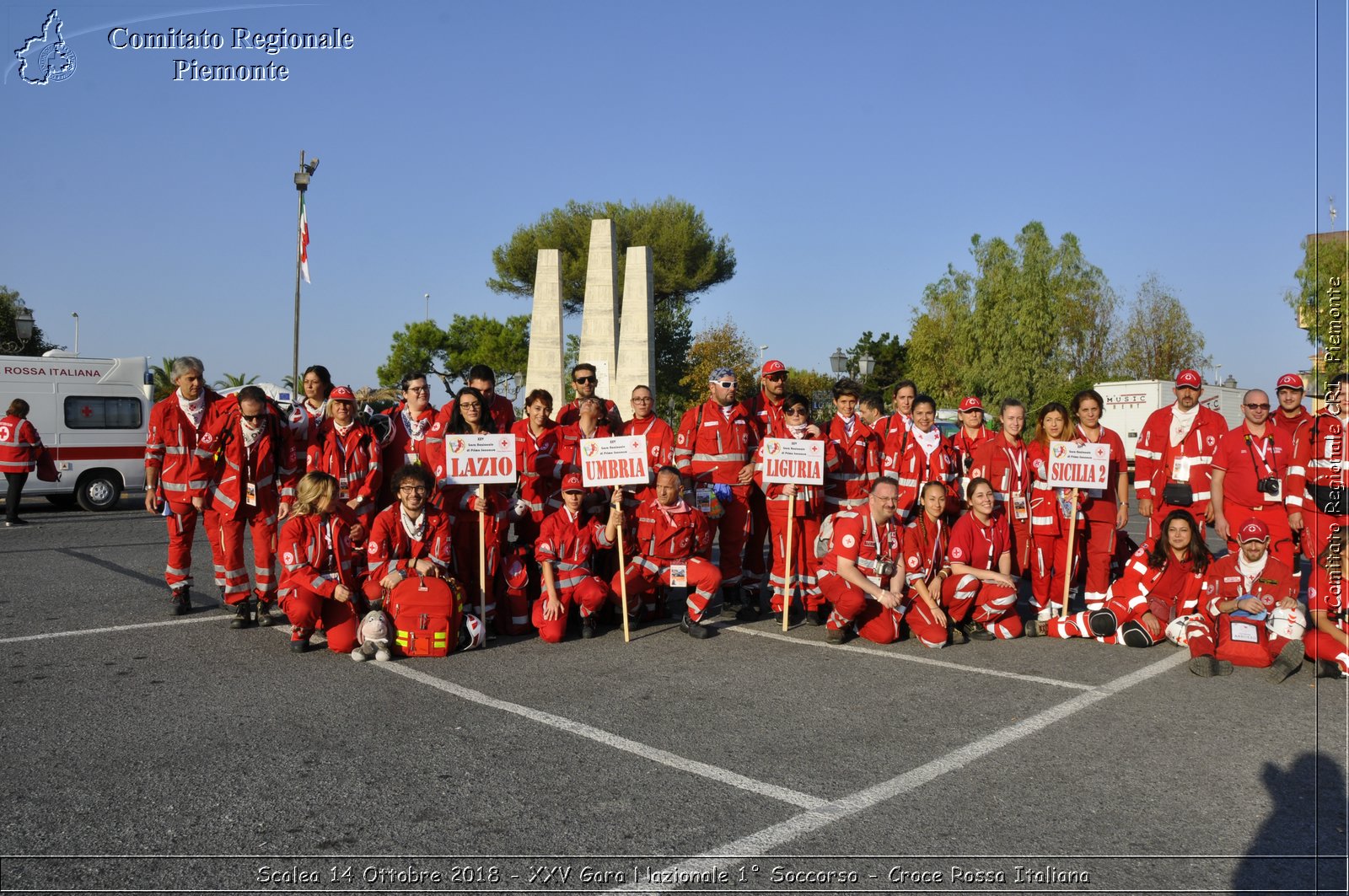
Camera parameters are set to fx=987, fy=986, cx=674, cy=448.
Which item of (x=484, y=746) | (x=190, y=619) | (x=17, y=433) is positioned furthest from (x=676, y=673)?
(x=17, y=433)

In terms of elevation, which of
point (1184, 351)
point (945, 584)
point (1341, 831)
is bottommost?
point (1341, 831)

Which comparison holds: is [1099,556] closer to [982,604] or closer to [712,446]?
[982,604]

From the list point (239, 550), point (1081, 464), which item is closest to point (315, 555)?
point (239, 550)

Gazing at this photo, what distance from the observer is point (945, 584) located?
7617 mm

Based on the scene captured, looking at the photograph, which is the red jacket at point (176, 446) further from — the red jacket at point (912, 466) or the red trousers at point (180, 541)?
the red jacket at point (912, 466)

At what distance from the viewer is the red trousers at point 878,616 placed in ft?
24.1

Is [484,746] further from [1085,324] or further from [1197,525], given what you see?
[1085,324]

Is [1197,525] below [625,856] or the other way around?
the other way around

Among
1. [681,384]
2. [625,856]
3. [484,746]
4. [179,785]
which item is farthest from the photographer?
[681,384]

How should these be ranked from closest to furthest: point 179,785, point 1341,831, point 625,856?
point 625,856, point 1341,831, point 179,785

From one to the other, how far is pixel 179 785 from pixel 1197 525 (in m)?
7.32

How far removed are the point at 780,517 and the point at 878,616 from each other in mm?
1366

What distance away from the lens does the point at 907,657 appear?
7.02m

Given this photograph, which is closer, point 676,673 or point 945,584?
point 676,673
